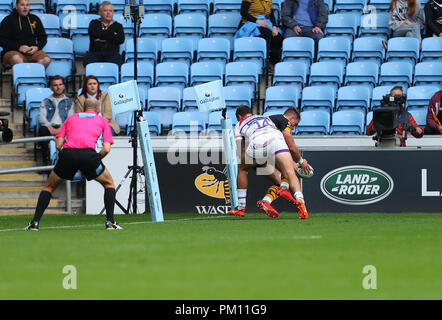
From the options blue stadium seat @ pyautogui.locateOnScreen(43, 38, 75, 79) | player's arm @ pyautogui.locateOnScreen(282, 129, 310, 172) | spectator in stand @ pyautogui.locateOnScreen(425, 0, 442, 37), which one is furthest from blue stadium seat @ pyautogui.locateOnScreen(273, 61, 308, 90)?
player's arm @ pyautogui.locateOnScreen(282, 129, 310, 172)

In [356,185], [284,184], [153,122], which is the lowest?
[356,185]

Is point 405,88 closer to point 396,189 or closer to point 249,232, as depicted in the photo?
point 396,189

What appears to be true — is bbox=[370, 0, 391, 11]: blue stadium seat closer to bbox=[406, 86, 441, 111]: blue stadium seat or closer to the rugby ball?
bbox=[406, 86, 441, 111]: blue stadium seat

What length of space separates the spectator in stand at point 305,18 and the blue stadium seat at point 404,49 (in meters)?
1.59

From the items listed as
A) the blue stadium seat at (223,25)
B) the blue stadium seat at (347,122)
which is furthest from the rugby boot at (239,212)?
the blue stadium seat at (223,25)

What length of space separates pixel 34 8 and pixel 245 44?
17.8ft

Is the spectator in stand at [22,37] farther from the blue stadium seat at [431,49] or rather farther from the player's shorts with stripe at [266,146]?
the blue stadium seat at [431,49]

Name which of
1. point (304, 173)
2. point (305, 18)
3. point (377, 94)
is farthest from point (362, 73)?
point (304, 173)

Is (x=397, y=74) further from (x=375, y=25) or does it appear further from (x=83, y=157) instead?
(x=83, y=157)

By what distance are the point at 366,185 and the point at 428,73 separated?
13.3 feet

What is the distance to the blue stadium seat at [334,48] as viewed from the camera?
20.8 m

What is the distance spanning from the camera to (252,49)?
20969 millimetres

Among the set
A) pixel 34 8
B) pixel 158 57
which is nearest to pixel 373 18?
pixel 158 57

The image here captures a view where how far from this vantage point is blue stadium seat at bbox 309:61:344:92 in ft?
66.4
